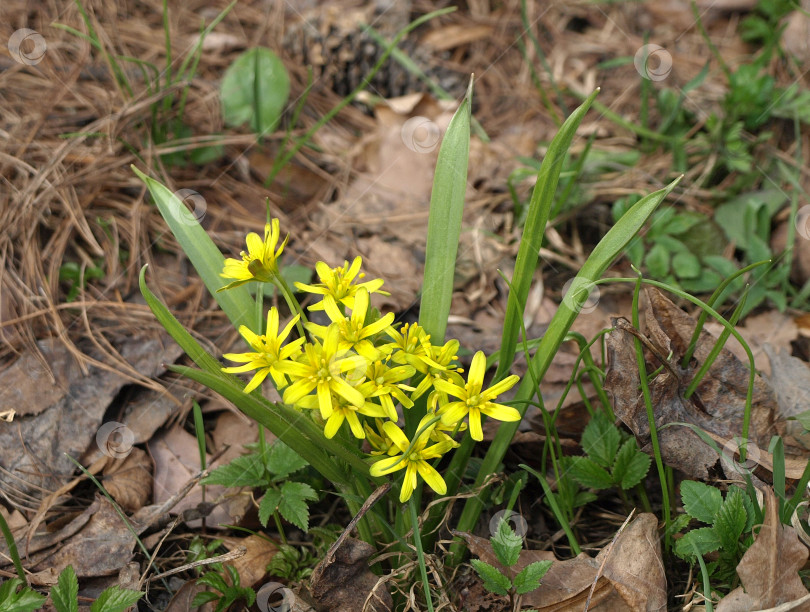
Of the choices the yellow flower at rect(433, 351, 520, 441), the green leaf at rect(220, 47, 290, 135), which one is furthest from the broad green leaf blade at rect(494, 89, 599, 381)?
the green leaf at rect(220, 47, 290, 135)

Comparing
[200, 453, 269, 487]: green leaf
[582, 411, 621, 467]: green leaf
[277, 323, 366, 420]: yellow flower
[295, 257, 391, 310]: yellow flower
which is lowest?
[200, 453, 269, 487]: green leaf

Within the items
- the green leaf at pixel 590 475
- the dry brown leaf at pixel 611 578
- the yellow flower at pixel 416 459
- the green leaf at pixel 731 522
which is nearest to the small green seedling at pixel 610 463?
the green leaf at pixel 590 475

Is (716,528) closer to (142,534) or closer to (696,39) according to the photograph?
(142,534)

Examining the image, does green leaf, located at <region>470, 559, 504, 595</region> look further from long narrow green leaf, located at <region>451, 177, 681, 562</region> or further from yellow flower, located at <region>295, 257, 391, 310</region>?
yellow flower, located at <region>295, 257, 391, 310</region>

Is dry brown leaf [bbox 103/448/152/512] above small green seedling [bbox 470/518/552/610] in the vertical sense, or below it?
below

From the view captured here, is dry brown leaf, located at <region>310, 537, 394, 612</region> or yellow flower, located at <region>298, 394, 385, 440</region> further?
dry brown leaf, located at <region>310, 537, 394, 612</region>

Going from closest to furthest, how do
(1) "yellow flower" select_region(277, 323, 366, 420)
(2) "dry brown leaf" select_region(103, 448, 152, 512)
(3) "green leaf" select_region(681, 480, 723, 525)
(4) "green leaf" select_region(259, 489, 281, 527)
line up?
(1) "yellow flower" select_region(277, 323, 366, 420)
(3) "green leaf" select_region(681, 480, 723, 525)
(4) "green leaf" select_region(259, 489, 281, 527)
(2) "dry brown leaf" select_region(103, 448, 152, 512)

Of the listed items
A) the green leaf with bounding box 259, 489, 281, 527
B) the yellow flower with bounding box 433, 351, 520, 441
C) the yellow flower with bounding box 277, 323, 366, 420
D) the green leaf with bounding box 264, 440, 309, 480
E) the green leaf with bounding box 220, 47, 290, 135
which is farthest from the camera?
the green leaf with bounding box 220, 47, 290, 135
